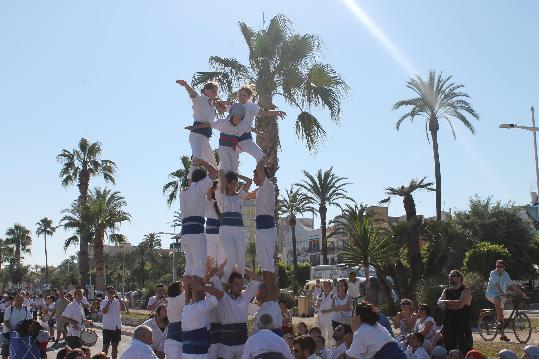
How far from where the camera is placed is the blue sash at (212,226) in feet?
35.0

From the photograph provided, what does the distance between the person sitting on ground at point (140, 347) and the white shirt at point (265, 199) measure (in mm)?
2745

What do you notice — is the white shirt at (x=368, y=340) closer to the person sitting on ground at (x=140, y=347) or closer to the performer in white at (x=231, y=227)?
the person sitting on ground at (x=140, y=347)

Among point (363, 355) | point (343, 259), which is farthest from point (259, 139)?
point (363, 355)

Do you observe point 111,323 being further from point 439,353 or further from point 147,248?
point 147,248

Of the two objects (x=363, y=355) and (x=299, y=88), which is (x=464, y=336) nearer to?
(x=363, y=355)

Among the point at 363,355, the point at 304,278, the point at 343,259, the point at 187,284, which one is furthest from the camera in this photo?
the point at 304,278

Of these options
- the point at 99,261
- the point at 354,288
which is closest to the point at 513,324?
the point at 354,288

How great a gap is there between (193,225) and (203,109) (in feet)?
6.10

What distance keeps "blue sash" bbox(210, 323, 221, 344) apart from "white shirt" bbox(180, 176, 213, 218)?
4.96 feet

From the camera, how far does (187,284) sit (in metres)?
9.22

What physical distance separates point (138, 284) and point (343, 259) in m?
74.4

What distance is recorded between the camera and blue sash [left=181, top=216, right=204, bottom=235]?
946 cm

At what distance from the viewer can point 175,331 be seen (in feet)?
32.5

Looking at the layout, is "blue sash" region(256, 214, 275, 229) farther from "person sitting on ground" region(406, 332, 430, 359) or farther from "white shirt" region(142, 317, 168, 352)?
"person sitting on ground" region(406, 332, 430, 359)
